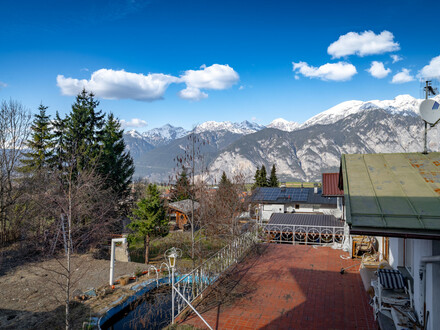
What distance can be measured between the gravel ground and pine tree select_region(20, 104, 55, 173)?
14551 millimetres

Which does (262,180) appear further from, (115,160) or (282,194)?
(115,160)

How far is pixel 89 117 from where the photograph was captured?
87.2ft

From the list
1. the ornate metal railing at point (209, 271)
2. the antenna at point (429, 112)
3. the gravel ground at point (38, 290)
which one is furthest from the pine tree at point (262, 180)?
the antenna at point (429, 112)

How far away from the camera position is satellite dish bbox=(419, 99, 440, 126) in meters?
5.61

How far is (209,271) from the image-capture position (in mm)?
8844

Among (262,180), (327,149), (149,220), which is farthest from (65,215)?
(327,149)

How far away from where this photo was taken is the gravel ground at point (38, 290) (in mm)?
8086

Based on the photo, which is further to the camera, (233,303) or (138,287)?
(138,287)

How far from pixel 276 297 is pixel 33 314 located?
7.22 meters

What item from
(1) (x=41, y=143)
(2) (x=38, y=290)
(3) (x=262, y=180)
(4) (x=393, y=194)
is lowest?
(2) (x=38, y=290)

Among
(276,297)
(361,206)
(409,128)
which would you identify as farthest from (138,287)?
(409,128)

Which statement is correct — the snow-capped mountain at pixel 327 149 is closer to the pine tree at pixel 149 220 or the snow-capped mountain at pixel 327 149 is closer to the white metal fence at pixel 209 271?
the pine tree at pixel 149 220

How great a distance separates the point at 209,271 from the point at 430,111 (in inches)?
275

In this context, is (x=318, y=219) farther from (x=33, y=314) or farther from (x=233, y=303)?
(x=33, y=314)
